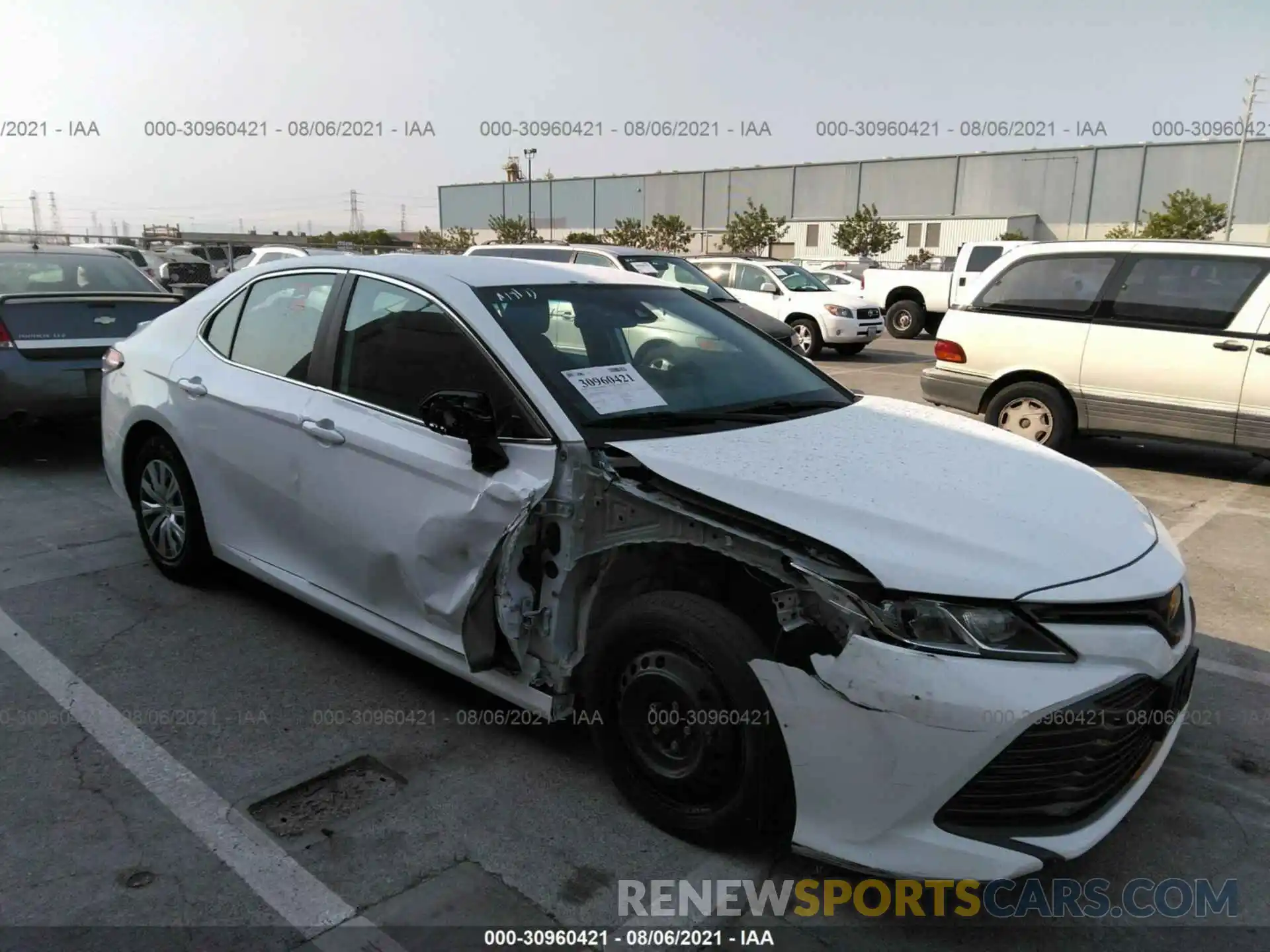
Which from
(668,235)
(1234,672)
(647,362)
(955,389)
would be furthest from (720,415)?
(668,235)

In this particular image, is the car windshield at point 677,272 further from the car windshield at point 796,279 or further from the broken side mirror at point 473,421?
the broken side mirror at point 473,421

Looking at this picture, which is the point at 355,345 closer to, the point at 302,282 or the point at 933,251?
the point at 302,282

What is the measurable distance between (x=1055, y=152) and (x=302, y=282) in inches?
2628

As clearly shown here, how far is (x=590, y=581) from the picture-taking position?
9.80 feet

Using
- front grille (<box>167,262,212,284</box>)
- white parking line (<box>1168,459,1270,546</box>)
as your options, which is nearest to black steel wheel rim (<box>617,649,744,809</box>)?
white parking line (<box>1168,459,1270,546</box>)

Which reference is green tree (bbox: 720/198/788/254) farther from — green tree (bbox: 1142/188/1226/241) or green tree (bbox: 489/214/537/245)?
green tree (bbox: 1142/188/1226/241)

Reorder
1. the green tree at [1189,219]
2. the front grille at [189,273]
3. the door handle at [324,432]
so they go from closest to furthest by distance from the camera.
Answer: the door handle at [324,432]
the front grille at [189,273]
the green tree at [1189,219]

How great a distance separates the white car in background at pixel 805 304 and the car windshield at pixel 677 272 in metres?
2.43

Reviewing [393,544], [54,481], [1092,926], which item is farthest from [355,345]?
[54,481]

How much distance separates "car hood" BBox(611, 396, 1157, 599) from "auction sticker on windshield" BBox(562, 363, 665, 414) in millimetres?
246

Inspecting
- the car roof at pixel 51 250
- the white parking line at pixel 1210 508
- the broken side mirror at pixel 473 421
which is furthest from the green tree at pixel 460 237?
the broken side mirror at pixel 473 421

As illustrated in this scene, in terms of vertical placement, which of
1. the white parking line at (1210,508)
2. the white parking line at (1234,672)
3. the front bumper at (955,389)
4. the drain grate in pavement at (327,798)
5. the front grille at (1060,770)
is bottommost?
the drain grate in pavement at (327,798)

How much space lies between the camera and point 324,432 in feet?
11.7

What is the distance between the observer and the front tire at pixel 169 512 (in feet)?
14.6
